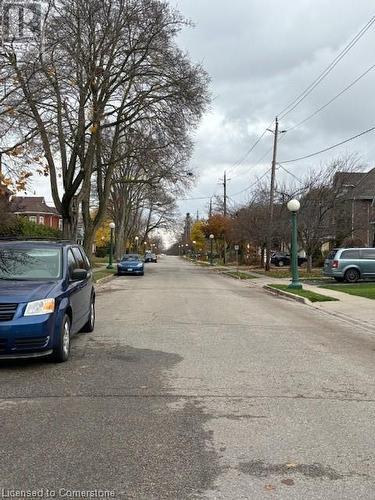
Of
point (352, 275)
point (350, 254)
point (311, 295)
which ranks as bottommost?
point (311, 295)

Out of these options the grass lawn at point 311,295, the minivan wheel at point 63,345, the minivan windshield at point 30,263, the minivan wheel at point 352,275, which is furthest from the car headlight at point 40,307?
the minivan wheel at point 352,275

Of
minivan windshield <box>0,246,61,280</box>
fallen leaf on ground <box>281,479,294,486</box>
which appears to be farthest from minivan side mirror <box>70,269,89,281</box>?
fallen leaf on ground <box>281,479,294,486</box>

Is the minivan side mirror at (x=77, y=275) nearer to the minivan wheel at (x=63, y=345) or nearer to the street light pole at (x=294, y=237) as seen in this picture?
the minivan wheel at (x=63, y=345)

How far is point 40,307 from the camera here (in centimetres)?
738

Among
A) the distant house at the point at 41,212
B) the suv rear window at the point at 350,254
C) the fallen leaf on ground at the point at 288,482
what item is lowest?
the fallen leaf on ground at the point at 288,482

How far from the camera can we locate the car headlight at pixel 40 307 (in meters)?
7.27

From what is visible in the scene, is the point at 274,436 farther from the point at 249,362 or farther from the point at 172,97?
the point at 172,97

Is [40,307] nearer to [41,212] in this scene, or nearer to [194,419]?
[194,419]

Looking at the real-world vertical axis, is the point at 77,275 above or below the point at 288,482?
above

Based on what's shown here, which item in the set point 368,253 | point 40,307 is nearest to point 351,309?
point 40,307

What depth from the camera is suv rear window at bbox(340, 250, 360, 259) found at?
2645cm

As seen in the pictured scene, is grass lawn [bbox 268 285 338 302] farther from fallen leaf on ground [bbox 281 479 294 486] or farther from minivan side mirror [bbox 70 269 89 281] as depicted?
fallen leaf on ground [bbox 281 479 294 486]

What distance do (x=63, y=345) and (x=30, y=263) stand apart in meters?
1.64

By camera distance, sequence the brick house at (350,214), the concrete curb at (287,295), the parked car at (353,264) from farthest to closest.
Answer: the brick house at (350,214), the parked car at (353,264), the concrete curb at (287,295)
